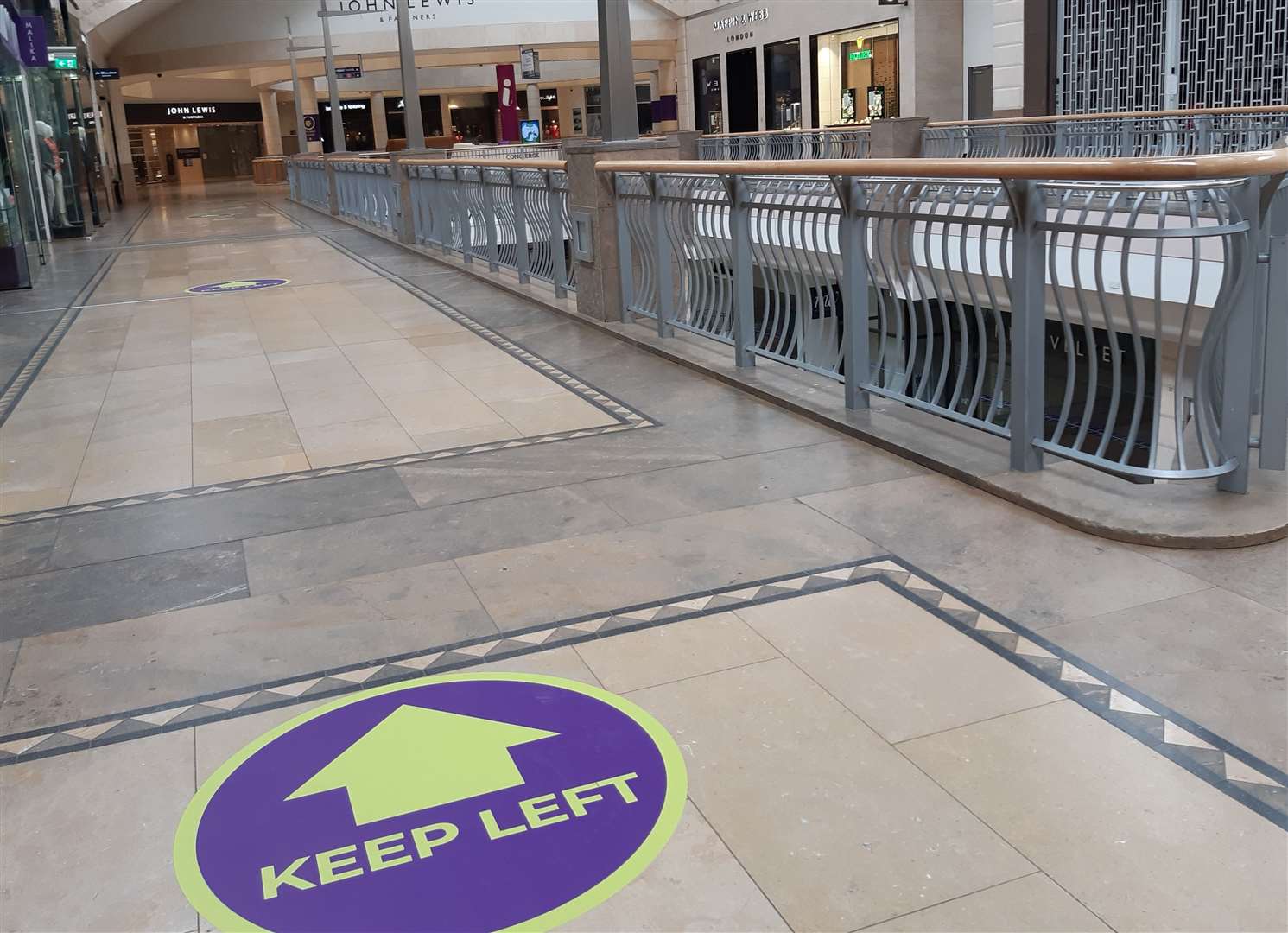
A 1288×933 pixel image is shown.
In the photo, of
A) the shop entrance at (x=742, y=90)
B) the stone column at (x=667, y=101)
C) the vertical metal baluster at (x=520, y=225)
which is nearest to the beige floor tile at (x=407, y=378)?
the vertical metal baluster at (x=520, y=225)

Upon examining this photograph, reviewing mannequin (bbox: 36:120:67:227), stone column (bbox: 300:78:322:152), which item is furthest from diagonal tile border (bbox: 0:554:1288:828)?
stone column (bbox: 300:78:322:152)

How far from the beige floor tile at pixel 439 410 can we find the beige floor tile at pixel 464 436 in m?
0.06

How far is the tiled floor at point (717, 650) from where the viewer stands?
2.17m

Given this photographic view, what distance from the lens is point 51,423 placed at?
6.06 m

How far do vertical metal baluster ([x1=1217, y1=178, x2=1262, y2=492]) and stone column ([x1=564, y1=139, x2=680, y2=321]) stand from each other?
14.3ft

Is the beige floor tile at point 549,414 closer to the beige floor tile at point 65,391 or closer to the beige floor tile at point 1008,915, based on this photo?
the beige floor tile at point 65,391

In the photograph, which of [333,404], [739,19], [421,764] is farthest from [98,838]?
[739,19]

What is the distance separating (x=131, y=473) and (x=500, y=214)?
6292 mm

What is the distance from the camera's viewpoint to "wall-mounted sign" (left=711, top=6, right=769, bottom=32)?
29250 millimetres

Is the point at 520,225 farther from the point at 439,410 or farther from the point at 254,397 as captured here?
the point at 439,410

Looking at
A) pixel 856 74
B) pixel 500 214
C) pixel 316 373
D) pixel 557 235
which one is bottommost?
pixel 316 373

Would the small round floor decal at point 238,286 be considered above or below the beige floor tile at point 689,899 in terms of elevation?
above

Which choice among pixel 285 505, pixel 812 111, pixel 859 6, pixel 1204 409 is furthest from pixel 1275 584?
pixel 812 111

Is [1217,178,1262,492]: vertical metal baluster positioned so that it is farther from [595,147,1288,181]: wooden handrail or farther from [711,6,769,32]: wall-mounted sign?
[711,6,769,32]: wall-mounted sign
